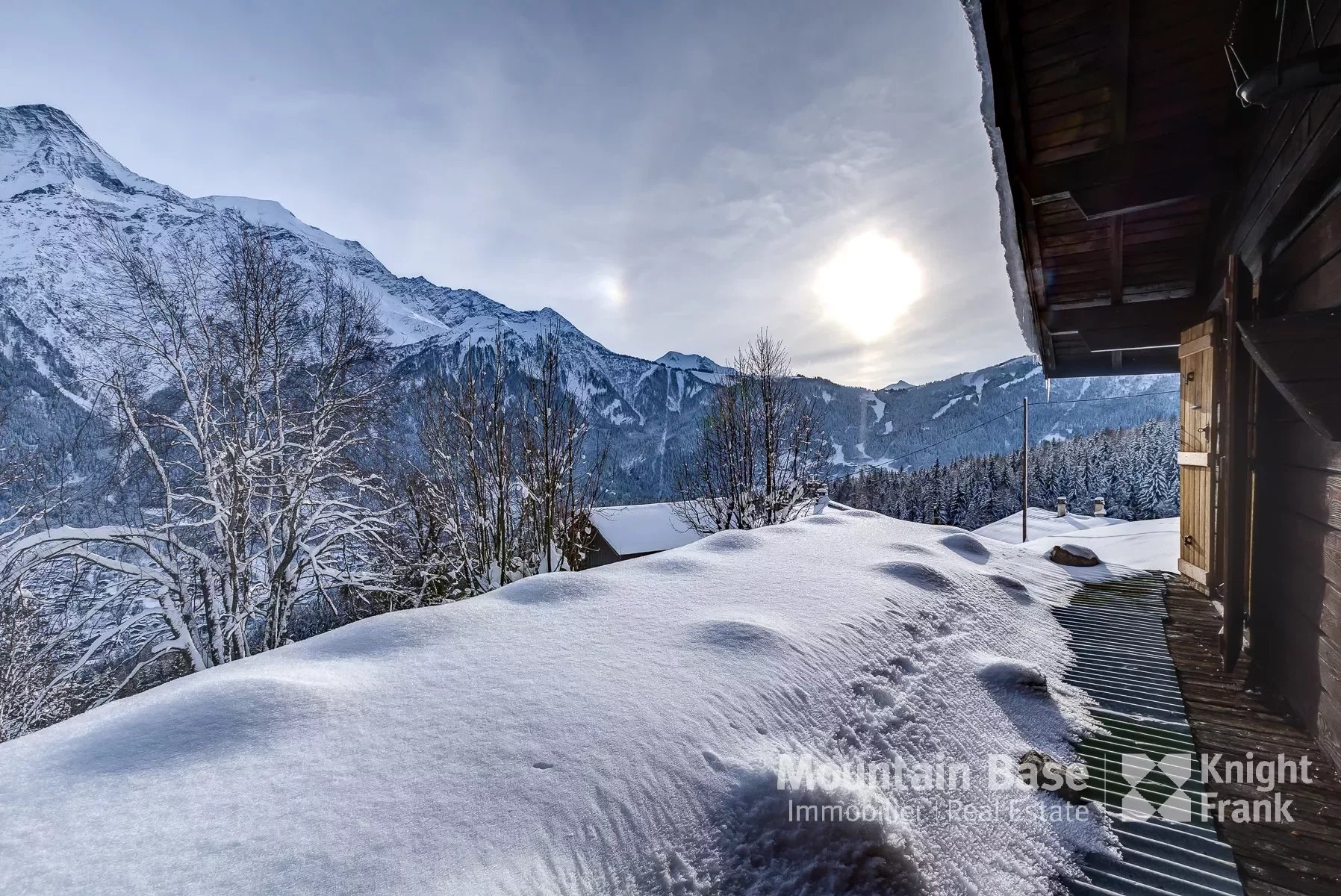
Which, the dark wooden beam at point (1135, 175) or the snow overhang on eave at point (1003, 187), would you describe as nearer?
the snow overhang on eave at point (1003, 187)

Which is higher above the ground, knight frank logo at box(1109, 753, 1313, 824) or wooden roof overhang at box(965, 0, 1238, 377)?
wooden roof overhang at box(965, 0, 1238, 377)

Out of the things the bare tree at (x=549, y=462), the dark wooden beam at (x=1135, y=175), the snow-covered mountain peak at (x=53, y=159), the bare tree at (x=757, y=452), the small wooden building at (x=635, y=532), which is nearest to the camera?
the dark wooden beam at (x=1135, y=175)

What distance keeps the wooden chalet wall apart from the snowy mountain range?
436cm

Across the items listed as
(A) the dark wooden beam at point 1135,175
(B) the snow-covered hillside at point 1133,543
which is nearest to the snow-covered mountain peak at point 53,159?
(A) the dark wooden beam at point 1135,175

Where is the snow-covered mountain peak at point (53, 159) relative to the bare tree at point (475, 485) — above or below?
above

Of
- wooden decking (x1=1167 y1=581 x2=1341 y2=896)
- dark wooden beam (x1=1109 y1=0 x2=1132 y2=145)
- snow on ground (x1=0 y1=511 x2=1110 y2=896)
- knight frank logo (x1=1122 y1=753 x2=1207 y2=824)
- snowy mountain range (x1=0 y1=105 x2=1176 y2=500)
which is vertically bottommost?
knight frank logo (x1=1122 y1=753 x2=1207 y2=824)

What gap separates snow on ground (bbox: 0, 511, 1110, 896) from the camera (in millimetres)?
1345

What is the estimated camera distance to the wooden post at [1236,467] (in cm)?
334

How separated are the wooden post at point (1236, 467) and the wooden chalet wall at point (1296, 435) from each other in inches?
3.0

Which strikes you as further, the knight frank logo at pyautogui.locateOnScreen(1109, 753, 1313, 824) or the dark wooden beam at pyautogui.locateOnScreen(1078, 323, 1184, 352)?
the dark wooden beam at pyautogui.locateOnScreen(1078, 323, 1184, 352)

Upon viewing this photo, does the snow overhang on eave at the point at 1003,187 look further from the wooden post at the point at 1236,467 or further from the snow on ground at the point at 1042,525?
the snow on ground at the point at 1042,525

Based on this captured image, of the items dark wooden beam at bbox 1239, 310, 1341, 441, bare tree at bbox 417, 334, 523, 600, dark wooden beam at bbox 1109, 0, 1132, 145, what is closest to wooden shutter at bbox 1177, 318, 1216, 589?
dark wooden beam at bbox 1239, 310, 1341, 441

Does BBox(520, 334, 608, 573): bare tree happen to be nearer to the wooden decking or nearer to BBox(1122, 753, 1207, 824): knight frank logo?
BBox(1122, 753, 1207, 824): knight frank logo

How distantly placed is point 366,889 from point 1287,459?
5091 millimetres
